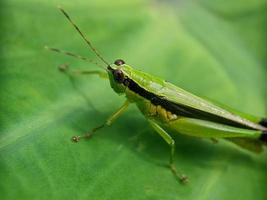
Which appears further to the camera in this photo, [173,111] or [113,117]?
[173,111]

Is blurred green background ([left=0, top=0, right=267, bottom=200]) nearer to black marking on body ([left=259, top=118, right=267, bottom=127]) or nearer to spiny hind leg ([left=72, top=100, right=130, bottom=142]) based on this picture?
spiny hind leg ([left=72, top=100, right=130, bottom=142])

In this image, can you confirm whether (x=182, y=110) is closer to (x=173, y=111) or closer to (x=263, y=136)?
(x=173, y=111)

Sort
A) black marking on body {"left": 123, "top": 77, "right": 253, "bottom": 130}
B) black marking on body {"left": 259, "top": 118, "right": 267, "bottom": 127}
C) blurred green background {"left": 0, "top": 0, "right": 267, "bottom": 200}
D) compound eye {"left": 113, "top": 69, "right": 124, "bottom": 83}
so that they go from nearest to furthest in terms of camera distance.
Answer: blurred green background {"left": 0, "top": 0, "right": 267, "bottom": 200} < compound eye {"left": 113, "top": 69, "right": 124, "bottom": 83} < black marking on body {"left": 123, "top": 77, "right": 253, "bottom": 130} < black marking on body {"left": 259, "top": 118, "right": 267, "bottom": 127}

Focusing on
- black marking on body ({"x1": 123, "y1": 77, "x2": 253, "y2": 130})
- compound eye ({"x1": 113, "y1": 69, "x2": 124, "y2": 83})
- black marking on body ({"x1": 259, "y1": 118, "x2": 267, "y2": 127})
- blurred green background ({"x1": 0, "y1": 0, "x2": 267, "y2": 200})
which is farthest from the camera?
black marking on body ({"x1": 259, "y1": 118, "x2": 267, "y2": 127})

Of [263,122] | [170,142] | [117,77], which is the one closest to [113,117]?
[117,77]

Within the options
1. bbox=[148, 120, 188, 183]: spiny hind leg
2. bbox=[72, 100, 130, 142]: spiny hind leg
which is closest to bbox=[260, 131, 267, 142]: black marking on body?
bbox=[148, 120, 188, 183]: spiny hind leg

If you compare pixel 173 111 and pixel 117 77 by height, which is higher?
pixel 117 77

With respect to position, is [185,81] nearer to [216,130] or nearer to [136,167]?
[216,130]
